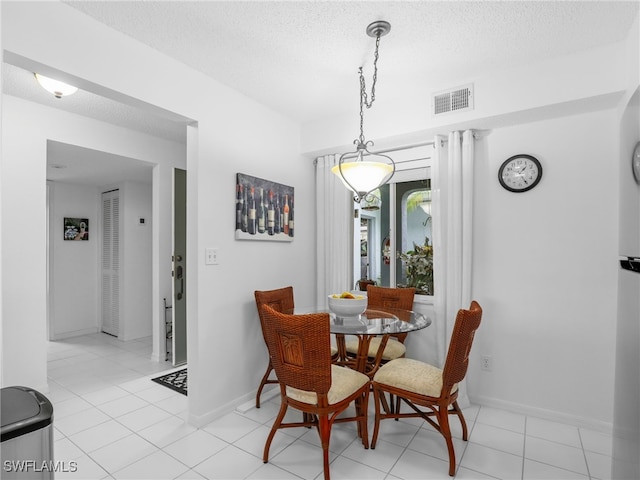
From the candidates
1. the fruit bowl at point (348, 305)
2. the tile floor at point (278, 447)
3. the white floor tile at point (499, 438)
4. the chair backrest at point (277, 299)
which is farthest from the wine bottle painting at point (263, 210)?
the white floor tile at point (499, 438)

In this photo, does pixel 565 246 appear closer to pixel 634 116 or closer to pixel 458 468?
pixel 458 468

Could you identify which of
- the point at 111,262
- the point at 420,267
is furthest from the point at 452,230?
the point at 111,262

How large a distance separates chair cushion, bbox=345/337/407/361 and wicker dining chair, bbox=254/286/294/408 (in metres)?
0.59

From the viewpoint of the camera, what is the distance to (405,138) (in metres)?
3.00

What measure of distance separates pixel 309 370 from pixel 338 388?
0.27m

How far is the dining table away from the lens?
2.14 meters

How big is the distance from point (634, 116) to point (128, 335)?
5.31 m

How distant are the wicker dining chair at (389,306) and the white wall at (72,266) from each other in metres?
4.15

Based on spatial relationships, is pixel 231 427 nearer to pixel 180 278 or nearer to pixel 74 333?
pixel 180 278

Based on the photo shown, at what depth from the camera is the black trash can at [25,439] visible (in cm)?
85

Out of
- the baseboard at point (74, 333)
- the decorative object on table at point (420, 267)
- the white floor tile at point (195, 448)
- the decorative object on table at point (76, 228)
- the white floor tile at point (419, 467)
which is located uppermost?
the decorative object on table at point (76, 228)

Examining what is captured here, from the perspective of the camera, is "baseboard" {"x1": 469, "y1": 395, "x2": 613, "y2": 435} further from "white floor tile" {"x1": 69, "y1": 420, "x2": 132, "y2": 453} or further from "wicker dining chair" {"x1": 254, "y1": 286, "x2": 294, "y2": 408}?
"white floor tile" {"x1": 69, "y1": 420, "x2": 132, "y2": 453}

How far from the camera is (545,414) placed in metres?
2.56

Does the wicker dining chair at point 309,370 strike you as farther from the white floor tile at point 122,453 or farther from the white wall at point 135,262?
the white wall at point 135,262
